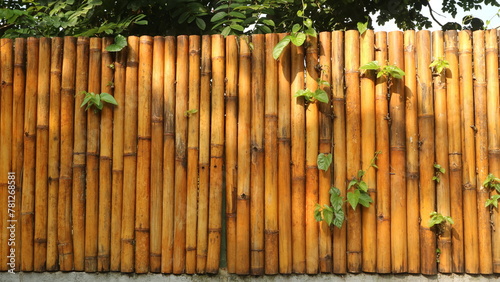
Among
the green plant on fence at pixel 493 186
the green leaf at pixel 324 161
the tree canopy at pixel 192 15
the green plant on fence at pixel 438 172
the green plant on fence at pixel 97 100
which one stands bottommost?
the green plant on fence at pixel 493 186

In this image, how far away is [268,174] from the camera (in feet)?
12.3

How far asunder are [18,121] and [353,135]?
2.73m

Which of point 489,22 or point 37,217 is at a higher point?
point 489,22

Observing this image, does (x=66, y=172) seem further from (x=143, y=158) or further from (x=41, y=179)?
(x=143, y=158)

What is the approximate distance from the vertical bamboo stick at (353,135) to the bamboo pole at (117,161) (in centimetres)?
180

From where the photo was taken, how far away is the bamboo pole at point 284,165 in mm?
3705

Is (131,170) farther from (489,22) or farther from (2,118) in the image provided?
(489,22)

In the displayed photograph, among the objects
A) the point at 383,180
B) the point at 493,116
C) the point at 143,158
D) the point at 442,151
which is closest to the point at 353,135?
the point at 383,180

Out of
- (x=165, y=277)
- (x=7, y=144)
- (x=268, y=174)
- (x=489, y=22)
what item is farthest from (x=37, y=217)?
(x=489, y=22)

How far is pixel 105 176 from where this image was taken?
384cm

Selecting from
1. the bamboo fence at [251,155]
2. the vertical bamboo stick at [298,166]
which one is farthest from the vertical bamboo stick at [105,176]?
the vertical bamboo stick at [298,166]

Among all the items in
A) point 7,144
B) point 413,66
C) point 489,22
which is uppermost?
point 489,22

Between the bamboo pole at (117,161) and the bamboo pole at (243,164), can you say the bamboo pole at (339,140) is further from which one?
the bamboo pole at (117,161)

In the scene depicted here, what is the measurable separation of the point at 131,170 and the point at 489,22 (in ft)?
10.3
